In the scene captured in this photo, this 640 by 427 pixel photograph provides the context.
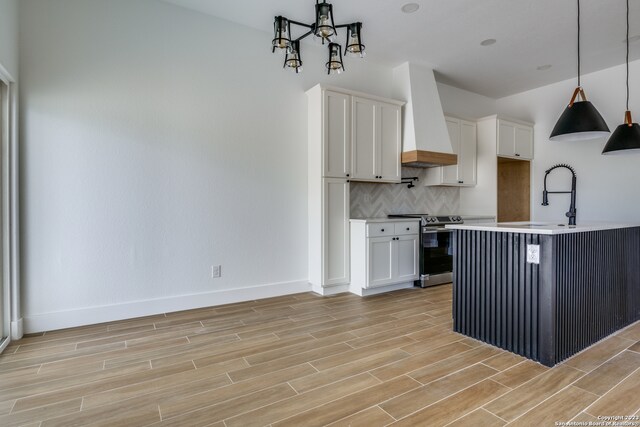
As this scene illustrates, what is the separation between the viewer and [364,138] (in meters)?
4.16

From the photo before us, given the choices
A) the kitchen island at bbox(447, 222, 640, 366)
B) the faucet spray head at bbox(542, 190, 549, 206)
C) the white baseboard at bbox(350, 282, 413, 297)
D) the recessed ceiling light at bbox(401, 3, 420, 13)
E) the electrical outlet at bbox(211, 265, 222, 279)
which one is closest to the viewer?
the kitchen island at bbox(447, 222, 640, 366)

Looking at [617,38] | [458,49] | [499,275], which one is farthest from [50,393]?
[617,38]

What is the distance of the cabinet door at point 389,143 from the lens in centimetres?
430

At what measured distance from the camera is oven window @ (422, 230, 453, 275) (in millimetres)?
4324

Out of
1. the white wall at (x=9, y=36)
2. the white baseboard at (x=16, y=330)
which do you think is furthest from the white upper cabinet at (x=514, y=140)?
the white baseboard at (x=16, y=330)

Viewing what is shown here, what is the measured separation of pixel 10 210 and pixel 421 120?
432 centimetres

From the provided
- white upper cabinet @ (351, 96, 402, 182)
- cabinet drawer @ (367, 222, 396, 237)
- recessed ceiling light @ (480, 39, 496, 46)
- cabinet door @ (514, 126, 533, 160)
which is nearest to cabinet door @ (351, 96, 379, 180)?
white upper cabinet @ (351, 96, 402, 182)

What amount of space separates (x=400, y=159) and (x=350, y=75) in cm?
126

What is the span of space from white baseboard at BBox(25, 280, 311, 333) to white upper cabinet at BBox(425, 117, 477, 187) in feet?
8.41

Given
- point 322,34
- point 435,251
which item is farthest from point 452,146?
point 322,34

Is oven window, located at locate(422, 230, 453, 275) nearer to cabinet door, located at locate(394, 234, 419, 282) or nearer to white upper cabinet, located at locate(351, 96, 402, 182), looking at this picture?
cabinet door, located at locate(394, 234, 419, 282)

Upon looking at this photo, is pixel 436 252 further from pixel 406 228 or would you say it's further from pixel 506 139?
pixel 506 139

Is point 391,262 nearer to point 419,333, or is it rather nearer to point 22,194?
point 419,333

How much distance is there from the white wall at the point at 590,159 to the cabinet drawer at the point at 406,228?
2.66m
